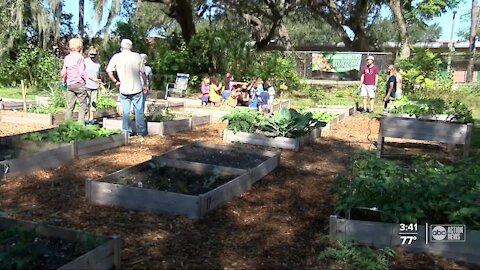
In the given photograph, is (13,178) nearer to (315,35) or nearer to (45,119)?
(45,119)

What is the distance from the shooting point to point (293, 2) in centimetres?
2548

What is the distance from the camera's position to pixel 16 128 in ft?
29.6

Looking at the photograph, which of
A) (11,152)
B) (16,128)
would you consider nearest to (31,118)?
(16,128)

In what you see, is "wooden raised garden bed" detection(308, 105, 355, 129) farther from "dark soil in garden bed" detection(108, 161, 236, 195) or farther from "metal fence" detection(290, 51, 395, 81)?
"metal fence" detection(290, 51, 395, 81)

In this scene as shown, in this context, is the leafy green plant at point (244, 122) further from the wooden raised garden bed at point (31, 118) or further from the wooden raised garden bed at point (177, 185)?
the wooden raised garden bed at point (31, 118)

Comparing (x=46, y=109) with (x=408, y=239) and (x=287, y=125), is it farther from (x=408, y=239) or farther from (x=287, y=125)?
(x=408, y=239)

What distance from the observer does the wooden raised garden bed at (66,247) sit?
2.99m

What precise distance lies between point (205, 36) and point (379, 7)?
1500cm

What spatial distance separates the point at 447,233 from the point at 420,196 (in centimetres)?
33

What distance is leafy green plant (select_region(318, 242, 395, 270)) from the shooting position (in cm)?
341

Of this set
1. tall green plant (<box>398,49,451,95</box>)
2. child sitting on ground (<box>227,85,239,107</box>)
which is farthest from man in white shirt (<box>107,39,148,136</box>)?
tall green plant (<box>398,49,451,95</box>)

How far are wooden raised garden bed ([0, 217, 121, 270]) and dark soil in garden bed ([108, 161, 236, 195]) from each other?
162cm

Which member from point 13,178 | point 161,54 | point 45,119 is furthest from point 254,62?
point 13,178

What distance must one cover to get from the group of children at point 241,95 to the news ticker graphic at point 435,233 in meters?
9.32
